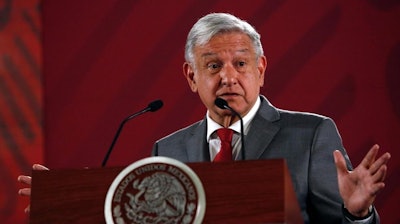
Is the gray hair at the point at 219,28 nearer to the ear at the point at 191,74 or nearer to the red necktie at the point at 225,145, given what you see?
the ear at the point at 191,74

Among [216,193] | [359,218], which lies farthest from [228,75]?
[216,193]

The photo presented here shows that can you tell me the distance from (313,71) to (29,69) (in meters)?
1.35

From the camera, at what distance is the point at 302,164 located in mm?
2318

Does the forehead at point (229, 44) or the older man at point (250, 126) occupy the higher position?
the forehead at point (229, 44)

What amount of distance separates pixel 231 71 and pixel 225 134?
20 cm

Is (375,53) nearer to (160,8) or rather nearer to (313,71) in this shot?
(313,71)

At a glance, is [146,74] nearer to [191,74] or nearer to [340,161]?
[191,74]

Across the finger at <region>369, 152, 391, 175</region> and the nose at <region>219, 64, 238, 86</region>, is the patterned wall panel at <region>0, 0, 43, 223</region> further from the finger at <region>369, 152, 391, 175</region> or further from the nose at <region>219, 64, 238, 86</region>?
the finger at <region>369, 152, 391, 175</region>

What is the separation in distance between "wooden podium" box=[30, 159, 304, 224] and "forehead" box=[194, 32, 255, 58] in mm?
875

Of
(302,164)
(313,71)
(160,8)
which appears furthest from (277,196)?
(160,8)

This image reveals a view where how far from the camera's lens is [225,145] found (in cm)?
246

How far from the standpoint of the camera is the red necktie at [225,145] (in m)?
2.41

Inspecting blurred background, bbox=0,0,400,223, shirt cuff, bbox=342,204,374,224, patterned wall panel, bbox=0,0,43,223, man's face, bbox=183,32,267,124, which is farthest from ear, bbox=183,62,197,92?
patterned wall panel, bbox=0,0,43,223

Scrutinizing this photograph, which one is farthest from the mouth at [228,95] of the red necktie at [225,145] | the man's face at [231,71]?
the red necktie at [225,145]
